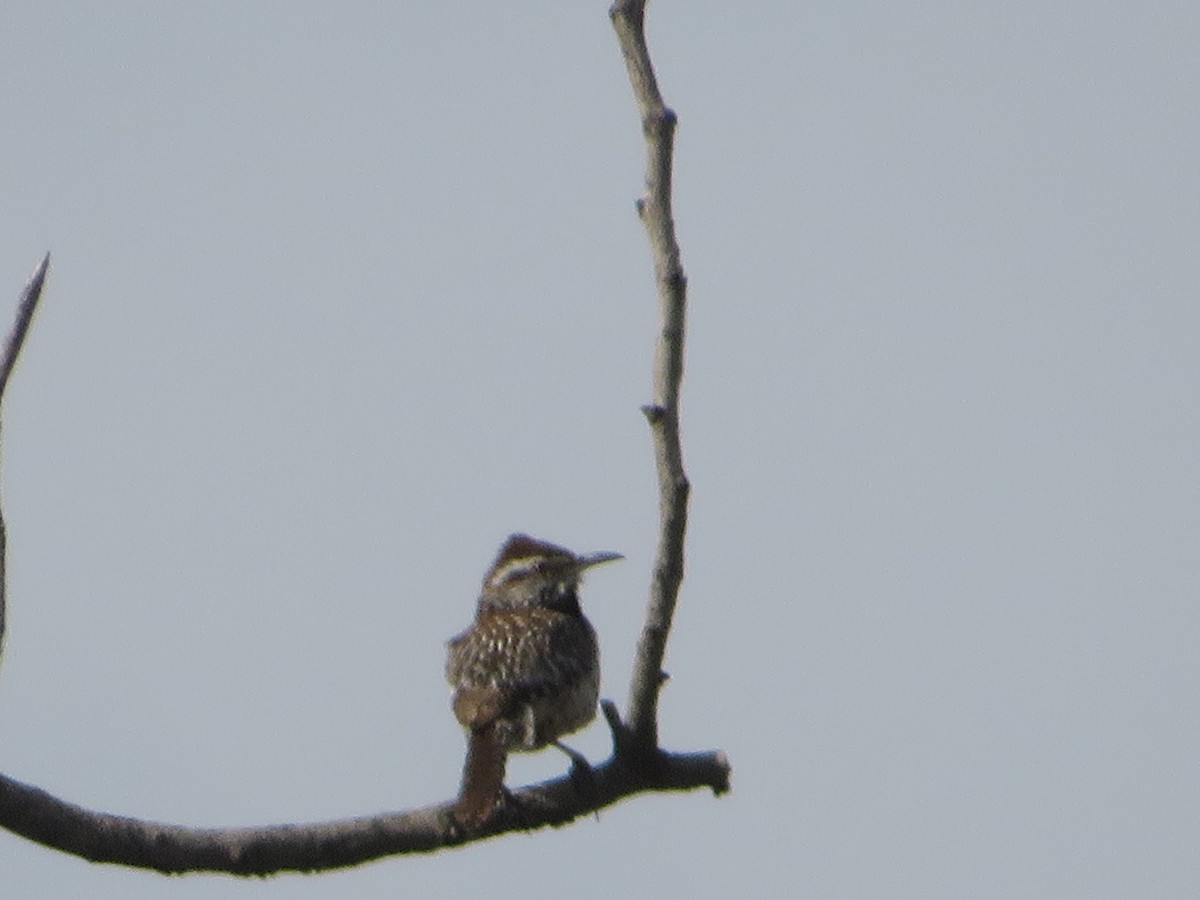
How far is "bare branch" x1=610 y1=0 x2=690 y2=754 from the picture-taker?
15.1ft

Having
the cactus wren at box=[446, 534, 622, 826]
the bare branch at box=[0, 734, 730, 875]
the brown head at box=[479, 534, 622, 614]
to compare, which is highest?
the brown head at box=[479, 534, 622, 614]

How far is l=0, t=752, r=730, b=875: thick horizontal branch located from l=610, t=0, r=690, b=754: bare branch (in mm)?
1019

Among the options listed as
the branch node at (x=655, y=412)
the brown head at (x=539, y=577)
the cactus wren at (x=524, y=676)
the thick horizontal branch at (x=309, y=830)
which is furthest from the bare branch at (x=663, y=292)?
the brown head at (x=539, y=577)

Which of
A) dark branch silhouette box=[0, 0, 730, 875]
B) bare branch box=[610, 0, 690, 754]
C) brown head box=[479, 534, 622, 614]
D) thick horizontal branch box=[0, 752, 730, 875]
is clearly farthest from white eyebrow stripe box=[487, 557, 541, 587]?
bare branch box=[610, 0, 690, 754]

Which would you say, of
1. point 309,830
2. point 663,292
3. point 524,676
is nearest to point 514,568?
point 524,676

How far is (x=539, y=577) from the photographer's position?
953cm

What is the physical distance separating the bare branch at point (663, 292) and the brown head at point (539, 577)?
4416mm

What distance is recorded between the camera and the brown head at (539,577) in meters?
9.47

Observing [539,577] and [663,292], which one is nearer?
[663,292]

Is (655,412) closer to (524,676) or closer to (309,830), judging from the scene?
(309,830)

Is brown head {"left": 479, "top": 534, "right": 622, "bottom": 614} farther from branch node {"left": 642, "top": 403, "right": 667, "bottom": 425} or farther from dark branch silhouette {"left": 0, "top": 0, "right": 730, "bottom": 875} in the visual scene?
branch node {"left": 642, "top": 403, "right": 667, "bottom": 425}

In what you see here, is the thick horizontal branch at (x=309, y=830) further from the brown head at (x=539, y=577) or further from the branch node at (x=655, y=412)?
the brown head at (x=539, y=577)

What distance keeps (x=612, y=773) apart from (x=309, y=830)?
3.22ft

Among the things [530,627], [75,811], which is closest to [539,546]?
[530,627]
